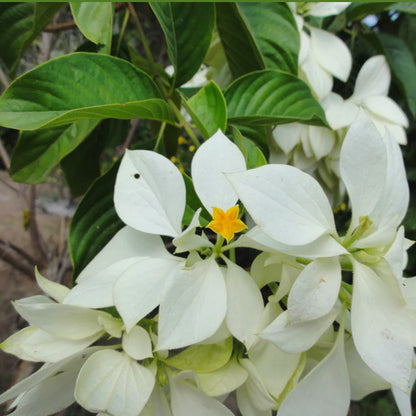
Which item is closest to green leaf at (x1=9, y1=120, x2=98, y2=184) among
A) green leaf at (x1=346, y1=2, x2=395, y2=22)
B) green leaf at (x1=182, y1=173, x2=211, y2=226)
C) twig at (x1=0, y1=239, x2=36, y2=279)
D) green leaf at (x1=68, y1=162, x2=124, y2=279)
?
green leaf at (x1=68, y1=162, x2=124, y2=279)

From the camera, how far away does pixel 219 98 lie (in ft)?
1.07

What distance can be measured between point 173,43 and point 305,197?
265 mm

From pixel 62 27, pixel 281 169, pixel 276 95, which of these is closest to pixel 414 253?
pixel 276 95

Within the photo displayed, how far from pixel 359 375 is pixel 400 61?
50cm

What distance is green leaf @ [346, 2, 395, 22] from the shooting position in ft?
1.76

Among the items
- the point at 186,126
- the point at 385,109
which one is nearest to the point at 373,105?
the point at 385,109

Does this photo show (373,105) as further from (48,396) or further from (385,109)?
(48,396)

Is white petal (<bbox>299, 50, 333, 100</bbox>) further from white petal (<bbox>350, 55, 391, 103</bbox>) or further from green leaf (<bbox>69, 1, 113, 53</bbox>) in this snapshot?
green leaf (<bbox>69, 1, 113, 53</bbox>)

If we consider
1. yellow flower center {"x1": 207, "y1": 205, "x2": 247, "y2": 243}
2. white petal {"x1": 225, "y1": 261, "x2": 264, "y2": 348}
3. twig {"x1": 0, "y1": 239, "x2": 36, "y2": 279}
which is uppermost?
yellow flower center {"x1": 207, "y1": 205, "x2": 247, "y2": 243}

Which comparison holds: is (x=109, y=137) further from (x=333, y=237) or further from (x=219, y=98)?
(x=333, y=237)

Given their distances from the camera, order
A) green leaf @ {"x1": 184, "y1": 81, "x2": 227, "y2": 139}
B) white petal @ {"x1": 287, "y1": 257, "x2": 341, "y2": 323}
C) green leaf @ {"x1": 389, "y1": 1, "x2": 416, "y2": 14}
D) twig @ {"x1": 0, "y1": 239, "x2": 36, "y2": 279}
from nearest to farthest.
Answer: white petal @ {"x1": 287, "y1": 257, "x2": 341, "y2": 323}
green leaf @ {"x1": 184, "y1": 81, "x2": 227, "y2": 139}
green leaf @ {"x1": 389, "y1": 1, "x2": 416, "y2": 14}
twig @ {"x1": 0, "y1": 239, "x2": 36, "y2": 279}

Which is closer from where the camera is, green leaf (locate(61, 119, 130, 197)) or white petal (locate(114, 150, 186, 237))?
white petal (locate(114, 150, 186, 237))

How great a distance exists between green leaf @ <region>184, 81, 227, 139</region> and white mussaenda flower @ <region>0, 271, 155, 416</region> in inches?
6.5

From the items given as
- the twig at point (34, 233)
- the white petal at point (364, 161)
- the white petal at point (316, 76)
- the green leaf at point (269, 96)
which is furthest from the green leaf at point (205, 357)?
the twig at point (34, 233)
